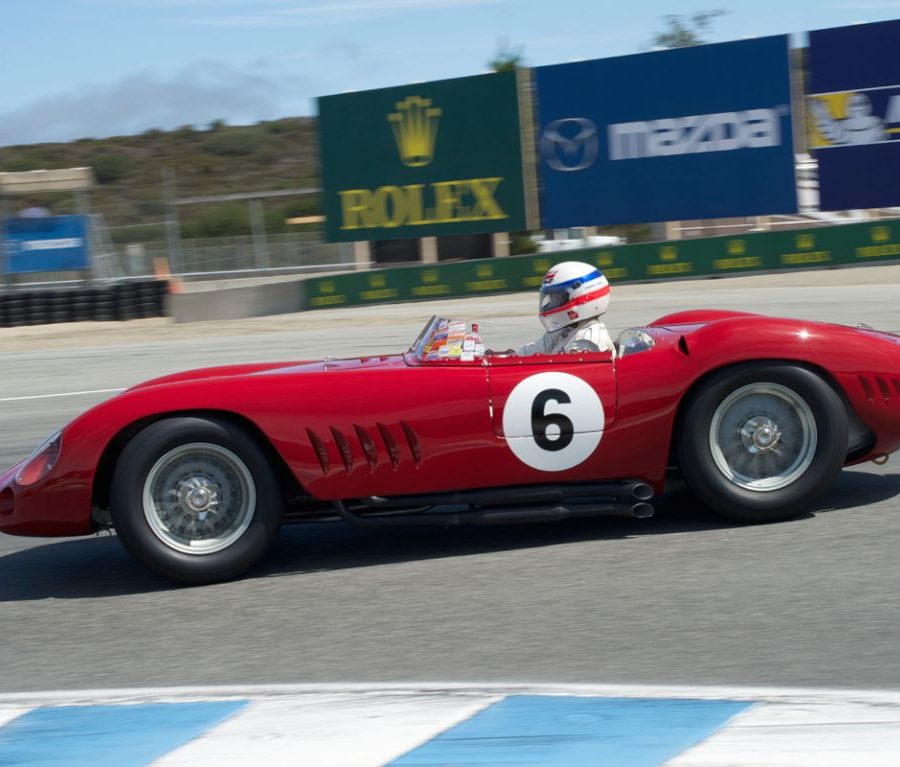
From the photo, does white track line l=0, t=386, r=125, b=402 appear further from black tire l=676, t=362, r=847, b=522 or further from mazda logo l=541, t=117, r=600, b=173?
mazda logo l=541, t=117, r=600, b=173

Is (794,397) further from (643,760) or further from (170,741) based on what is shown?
(170,741)

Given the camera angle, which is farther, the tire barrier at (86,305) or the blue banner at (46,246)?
the blue banner at (46,246)

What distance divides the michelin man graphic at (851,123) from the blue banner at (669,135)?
1.92 ft

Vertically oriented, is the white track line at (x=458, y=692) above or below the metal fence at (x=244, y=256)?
below

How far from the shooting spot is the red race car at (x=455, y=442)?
4.81 metres

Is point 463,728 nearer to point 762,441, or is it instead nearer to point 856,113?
point 762,441

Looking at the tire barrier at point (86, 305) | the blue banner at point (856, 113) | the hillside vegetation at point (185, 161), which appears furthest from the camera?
the hillside vegetation at point (185, 161)

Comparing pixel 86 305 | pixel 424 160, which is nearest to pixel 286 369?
pixel 86 305

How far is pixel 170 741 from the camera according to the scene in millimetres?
3301

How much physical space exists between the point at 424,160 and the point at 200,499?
22803 millimetres

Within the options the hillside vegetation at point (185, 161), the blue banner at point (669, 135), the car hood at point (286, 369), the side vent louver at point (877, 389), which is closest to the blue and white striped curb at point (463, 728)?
the car hood at point (286, 369)

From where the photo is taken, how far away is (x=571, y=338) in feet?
17.4

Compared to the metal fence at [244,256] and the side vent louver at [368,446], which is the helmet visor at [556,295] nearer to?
the side vent louver at [368,446]

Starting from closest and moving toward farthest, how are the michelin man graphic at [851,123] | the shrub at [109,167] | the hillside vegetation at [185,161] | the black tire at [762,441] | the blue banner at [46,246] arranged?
the black tire at [762,441] → the michelin man graphic at [851,123] → the blue banner at [46,246] → the hillside vegetation at [185,161] → the shrub at [109,167]
